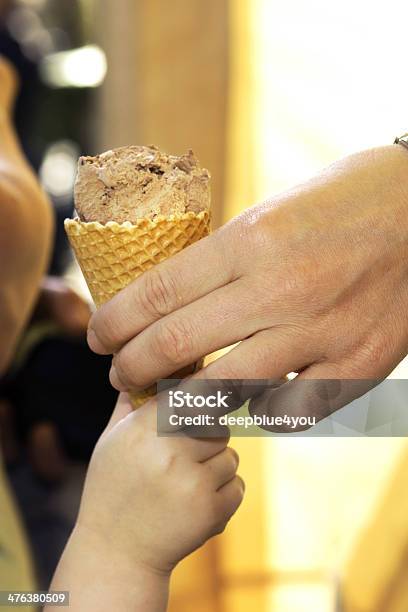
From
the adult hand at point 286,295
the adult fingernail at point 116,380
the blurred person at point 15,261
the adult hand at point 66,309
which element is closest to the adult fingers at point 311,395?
the adult hand at point 286,295

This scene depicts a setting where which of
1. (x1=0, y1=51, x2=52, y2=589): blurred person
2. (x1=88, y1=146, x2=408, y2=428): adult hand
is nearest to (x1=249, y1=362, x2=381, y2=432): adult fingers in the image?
(x1=88, y1=146, x2=408, y2=428): adult hand

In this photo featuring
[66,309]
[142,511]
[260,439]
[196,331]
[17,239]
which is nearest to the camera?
[196,331]

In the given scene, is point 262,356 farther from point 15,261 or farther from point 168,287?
point 15,261

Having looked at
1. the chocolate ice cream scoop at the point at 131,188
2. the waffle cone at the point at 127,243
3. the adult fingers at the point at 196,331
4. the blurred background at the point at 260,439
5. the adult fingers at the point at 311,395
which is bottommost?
the blurred background at the point at 260,439

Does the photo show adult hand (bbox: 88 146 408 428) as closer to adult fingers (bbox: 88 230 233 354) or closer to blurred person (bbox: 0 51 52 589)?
adult fingers (bbox: 88 230 233 354)

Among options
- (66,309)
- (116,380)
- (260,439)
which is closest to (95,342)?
(116,380)

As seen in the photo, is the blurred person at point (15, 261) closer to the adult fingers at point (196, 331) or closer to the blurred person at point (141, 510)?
the blurred person at point (141, 510)

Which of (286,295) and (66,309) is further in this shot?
(66,309)
